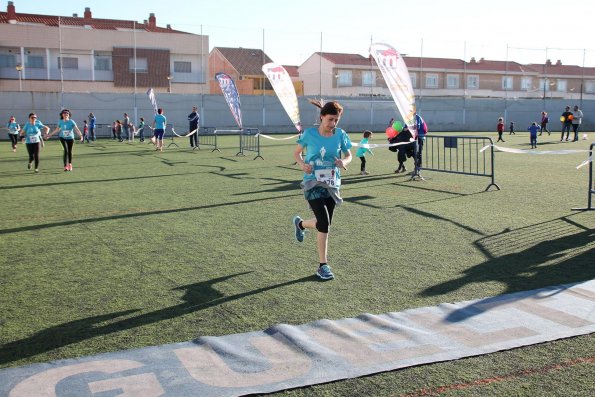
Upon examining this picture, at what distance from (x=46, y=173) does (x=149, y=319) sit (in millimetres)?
13746

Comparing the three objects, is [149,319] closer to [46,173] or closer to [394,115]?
[46,173]

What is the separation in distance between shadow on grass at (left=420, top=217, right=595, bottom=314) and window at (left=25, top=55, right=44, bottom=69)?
4507 centimetres

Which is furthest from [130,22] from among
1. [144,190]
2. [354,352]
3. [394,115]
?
[354,352]

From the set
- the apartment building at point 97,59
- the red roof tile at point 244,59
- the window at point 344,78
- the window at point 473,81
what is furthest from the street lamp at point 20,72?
the window at point 473,81

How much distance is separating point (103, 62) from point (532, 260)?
46952 mm

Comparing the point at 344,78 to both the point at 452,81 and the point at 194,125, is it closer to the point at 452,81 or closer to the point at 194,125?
the point at 452,81

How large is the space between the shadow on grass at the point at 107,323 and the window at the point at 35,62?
45563mm

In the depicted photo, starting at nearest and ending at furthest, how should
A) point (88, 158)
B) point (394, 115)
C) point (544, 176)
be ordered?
point (544, 176) → point (88, 158) → point (394, 115)

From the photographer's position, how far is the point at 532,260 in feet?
23.2

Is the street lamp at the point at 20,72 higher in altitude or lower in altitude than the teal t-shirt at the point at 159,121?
higher

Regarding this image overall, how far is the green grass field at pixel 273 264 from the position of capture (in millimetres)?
4312

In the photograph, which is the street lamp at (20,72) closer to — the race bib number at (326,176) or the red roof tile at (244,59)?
the red roof tile at (244,59)

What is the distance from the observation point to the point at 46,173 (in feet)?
57.2

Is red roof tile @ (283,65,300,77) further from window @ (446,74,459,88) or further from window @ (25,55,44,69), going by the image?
window @ (25,55,44,69)
